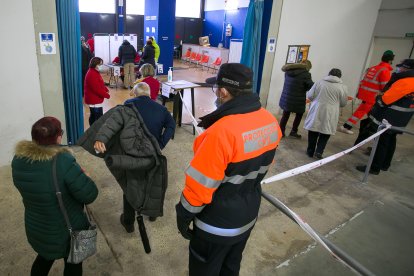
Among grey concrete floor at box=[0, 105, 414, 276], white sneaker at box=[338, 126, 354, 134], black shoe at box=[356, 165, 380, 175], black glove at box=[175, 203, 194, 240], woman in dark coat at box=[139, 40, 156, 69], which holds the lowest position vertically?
grey concrete floor at box=[0, 105, 414, 276]

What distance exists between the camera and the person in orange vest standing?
5.31 metres

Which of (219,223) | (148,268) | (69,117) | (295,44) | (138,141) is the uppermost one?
(295,44)

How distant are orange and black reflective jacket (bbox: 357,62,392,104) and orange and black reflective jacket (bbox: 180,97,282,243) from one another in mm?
4864

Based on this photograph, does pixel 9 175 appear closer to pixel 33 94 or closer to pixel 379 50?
pixel 33 94

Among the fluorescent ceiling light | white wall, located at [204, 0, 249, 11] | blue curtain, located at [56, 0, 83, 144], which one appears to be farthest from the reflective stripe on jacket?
white wall, located at [204, 0, 249, 11]

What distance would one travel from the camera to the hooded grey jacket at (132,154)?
2201mm

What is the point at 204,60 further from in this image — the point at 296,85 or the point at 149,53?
the point at 296,85

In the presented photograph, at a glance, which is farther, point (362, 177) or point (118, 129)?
point (362, 177)

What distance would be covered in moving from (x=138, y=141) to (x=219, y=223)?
1.02 meters

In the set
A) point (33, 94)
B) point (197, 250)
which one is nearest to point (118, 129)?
point (197, 250)

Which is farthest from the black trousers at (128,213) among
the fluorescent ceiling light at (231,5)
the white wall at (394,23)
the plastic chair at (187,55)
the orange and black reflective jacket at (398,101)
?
the fluorescent ceiling light at (231,5)

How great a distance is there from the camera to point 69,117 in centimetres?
412

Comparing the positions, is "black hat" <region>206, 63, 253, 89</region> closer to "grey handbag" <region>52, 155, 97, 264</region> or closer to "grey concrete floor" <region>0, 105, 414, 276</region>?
"grey handbag" <region>52, 155, 97, 264</region>

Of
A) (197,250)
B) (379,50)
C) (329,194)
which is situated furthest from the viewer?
(379,50)
